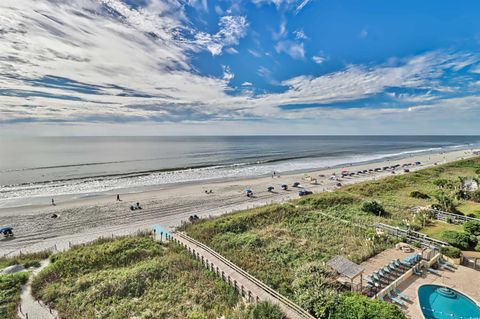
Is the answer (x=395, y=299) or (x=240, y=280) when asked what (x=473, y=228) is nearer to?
(x=395, y=299)

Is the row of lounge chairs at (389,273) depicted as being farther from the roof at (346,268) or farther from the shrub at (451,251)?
the shrub at (451,251)

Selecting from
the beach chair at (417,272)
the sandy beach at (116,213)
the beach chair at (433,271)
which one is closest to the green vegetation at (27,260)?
the sandy beach at (116,213)

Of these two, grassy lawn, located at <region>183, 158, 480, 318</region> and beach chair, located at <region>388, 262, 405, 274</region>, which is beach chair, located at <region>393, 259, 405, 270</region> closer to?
beach chair, located at <region>388, 262, 405, 274</region>

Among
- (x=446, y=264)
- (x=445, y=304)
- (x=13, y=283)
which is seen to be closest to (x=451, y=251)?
(x=446, y=264)

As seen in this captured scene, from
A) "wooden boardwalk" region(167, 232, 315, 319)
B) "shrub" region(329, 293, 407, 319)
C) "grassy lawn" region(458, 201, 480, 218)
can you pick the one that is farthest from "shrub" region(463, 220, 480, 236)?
"wooden boardwalk" region(167, 232, 315, 319)

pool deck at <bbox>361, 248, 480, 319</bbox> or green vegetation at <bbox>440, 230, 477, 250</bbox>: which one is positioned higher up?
green vegetation at <bbox>440, 230, 477, 250</bbox>
